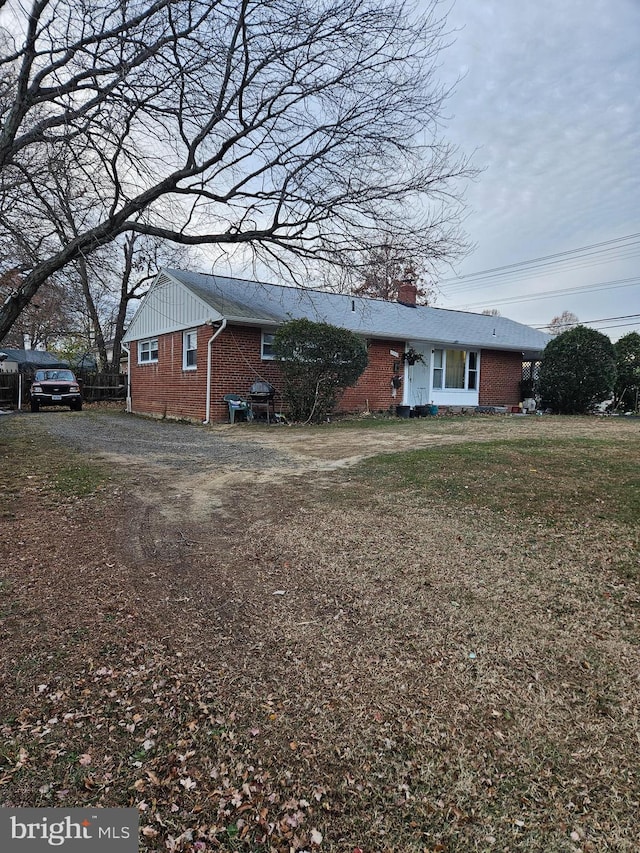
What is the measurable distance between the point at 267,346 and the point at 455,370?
7510 millimetres

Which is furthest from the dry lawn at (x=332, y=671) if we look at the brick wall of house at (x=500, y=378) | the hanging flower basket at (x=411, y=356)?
the brick wall of house at (x=500, y=378)

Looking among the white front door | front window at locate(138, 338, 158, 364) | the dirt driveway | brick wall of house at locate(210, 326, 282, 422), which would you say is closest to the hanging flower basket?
the white front door

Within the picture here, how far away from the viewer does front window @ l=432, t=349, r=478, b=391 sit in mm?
17047

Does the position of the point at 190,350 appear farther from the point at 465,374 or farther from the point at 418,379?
the point at 465,374

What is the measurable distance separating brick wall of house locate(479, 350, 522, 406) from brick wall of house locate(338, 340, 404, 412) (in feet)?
13.5

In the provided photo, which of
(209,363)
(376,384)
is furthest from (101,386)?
(376,384)

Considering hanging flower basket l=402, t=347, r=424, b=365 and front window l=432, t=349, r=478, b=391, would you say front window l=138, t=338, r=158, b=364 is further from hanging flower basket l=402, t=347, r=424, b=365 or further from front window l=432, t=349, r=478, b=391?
front window l=432, t=349, r=478, b=391

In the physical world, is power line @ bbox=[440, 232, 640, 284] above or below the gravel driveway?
above

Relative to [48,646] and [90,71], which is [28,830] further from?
[90,71]

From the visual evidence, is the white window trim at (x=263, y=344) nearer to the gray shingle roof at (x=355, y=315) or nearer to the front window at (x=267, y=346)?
the front window at (x=267, y=346)

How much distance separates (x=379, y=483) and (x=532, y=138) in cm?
758

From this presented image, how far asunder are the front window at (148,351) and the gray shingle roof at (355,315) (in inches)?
121

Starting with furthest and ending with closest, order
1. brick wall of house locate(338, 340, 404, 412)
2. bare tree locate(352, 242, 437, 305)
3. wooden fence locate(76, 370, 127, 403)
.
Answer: wooden fence locate(76, 370, 127, 403)
brick wall of house locate(338, 340, 404, 412)
bare tree locate(352, 242, 437, 305)

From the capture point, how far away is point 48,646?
237 cm
